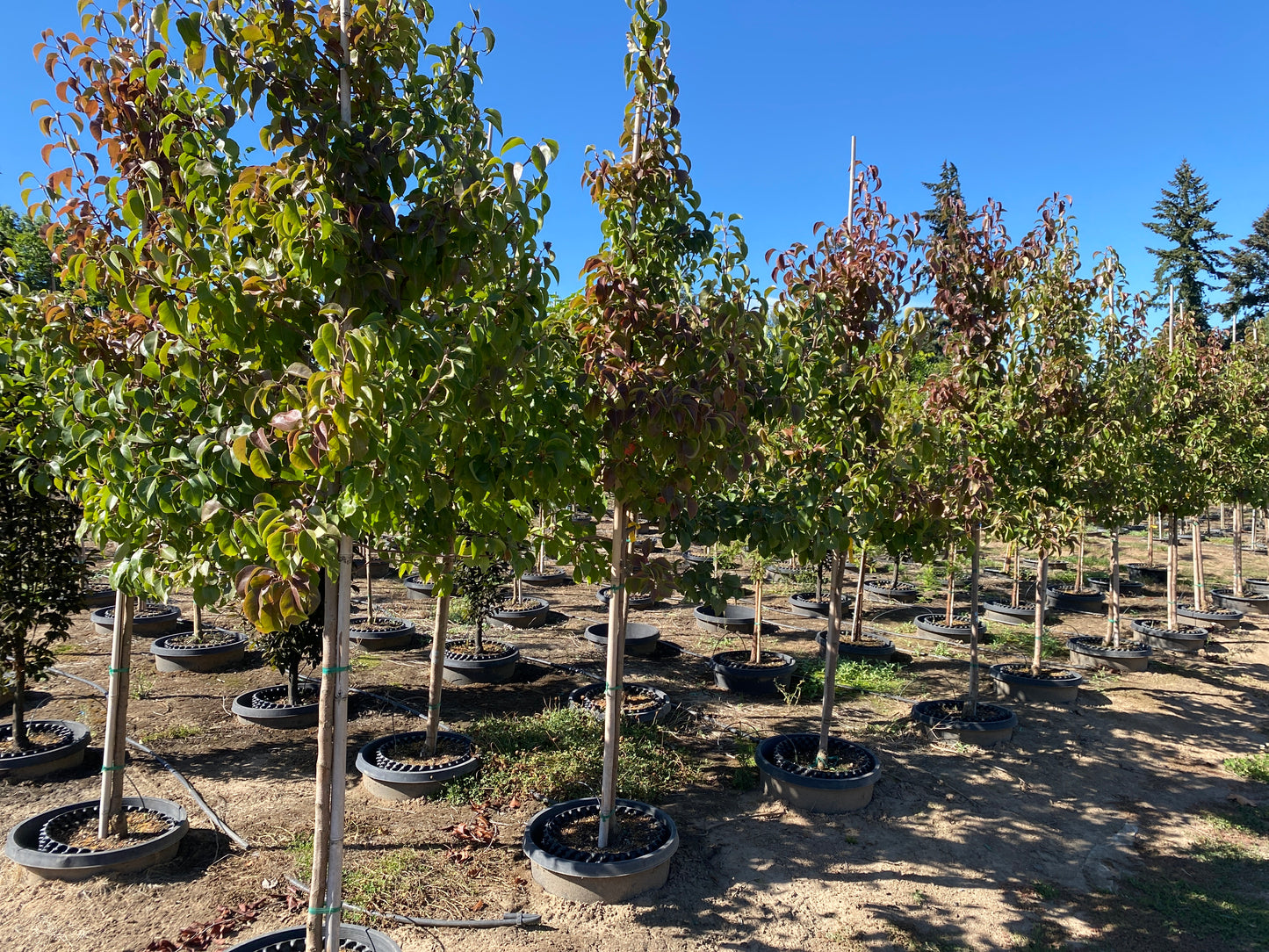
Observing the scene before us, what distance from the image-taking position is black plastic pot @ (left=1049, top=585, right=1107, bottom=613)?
13.9 metres

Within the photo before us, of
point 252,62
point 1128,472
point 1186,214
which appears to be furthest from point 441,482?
point 1186,214

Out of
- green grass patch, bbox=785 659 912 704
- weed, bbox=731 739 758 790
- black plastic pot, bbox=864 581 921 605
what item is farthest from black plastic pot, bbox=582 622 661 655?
black plastic pot, bbox=864 581 921 605

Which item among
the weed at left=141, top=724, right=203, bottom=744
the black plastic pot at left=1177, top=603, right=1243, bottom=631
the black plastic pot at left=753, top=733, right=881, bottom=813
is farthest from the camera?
the black plastic pot at left=1177, top=603, right=1243, bottom=631

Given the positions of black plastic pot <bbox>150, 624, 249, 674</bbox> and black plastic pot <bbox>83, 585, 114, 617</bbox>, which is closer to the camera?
black plastic pot <bbox>150, 624, 249, 674</bbox>

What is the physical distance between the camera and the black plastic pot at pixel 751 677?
833 centimetres

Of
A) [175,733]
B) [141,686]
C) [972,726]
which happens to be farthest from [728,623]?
[141,686]

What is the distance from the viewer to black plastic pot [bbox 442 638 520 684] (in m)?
8.15

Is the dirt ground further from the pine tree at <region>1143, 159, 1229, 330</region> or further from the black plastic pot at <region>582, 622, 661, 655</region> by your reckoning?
the pine tree at <region>1143, 159, 1229, 330</region>

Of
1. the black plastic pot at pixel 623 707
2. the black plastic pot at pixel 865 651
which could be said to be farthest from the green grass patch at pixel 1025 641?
the black plastic pot at pixel 623 707

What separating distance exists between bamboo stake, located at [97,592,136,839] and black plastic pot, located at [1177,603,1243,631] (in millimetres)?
14201

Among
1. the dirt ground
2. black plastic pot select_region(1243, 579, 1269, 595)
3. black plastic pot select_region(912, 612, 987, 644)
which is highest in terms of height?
black plastic pot select_region(1243, 579, 1269, 595)

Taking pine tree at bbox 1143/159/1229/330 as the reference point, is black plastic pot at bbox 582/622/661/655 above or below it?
below

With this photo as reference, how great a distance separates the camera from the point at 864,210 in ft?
18.8

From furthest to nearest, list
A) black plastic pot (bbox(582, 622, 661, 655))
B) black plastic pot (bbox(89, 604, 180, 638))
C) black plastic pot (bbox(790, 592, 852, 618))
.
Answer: black plastic pot (bbox(790, 592, 852, 618)), black plastic pot (bbox(582, 622, 661, 655)), black plastic pot (bbox(89, 604, 180, 638))
